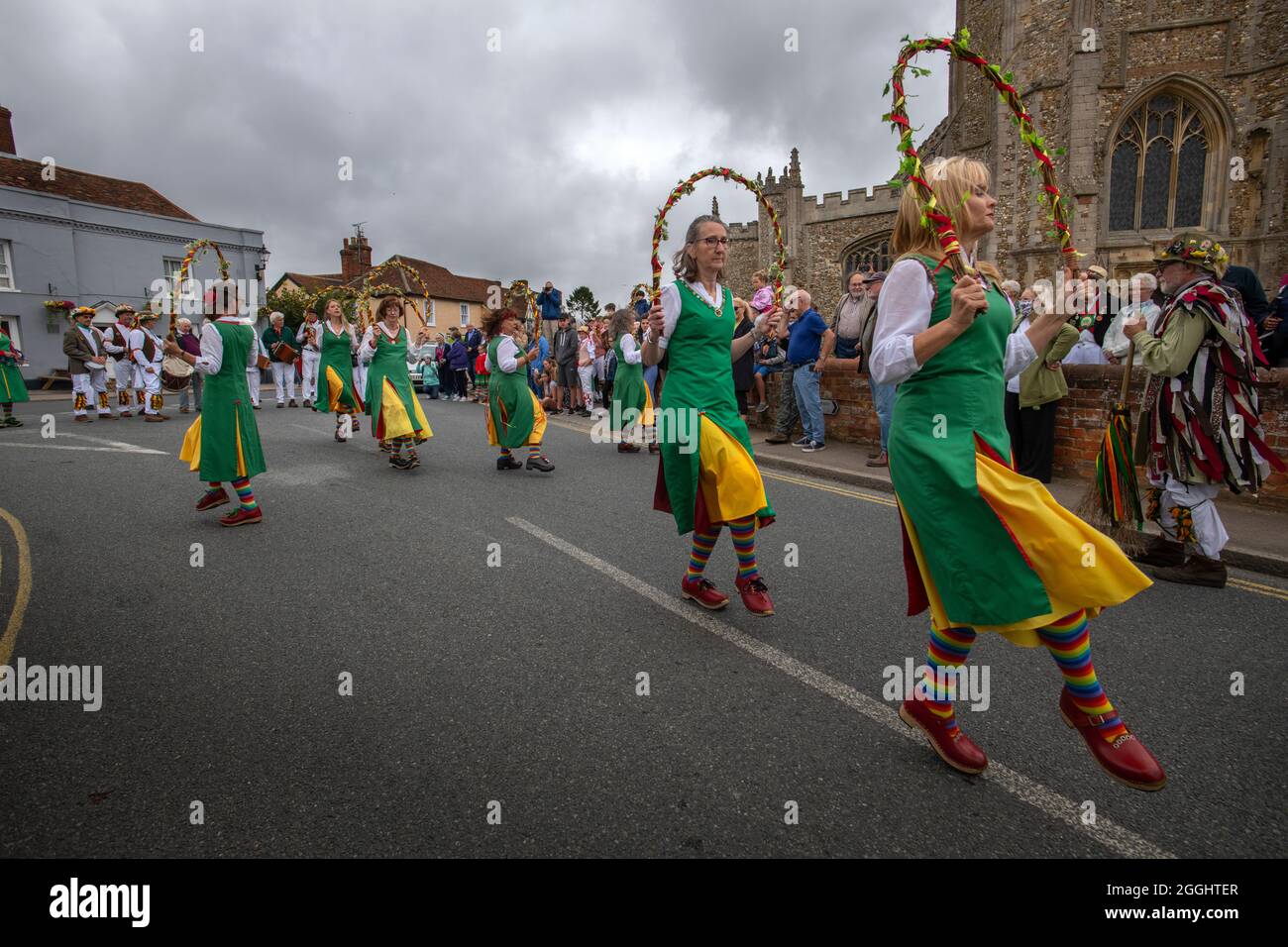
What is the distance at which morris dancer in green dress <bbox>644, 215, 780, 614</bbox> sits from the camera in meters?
3.97

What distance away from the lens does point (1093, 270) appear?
202 inches

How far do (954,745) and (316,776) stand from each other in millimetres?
2315

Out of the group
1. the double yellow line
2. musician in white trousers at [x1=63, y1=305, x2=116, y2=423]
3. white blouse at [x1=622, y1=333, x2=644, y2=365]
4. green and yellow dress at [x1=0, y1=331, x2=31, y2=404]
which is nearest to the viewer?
the double yellow line

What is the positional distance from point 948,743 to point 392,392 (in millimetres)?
8228

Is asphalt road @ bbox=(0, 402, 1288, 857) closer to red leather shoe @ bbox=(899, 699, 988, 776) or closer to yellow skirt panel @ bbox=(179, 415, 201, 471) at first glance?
red leather shoe @ bbox=(899, 699, 988, 776)

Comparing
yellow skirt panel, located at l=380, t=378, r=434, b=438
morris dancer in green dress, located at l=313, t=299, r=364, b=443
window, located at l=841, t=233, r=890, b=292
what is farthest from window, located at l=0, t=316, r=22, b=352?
window, located at l=841, t=233, r=890, b=292

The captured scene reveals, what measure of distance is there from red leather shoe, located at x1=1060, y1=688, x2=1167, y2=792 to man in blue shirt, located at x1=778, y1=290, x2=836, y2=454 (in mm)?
7547

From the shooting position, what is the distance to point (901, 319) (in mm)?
2465

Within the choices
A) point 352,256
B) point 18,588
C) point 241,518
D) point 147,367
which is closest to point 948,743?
point 18,588

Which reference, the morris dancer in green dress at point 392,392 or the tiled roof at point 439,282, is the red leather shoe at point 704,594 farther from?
the tiled roof at point 439,282

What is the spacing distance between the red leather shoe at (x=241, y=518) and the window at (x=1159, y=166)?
27842 mm

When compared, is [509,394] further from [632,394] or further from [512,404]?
[632,394]

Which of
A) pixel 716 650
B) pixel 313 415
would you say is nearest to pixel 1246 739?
pixel 716 650
